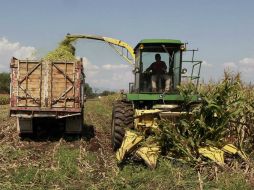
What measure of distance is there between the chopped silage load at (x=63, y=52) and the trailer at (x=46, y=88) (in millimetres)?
1187

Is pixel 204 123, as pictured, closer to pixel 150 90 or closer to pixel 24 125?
pixel 150 90

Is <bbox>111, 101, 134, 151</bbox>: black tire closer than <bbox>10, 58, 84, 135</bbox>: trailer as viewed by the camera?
Yes

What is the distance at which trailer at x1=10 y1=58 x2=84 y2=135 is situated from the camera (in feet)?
36.4

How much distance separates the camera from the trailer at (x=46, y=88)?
11.1 m

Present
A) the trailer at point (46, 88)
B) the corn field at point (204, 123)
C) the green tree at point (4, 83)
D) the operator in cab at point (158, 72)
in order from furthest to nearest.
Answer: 1. the green tree at point (4, 83)
2. the trailer at point (46, 88)
3. the operator in cab at point (158, 72)
4. the corn field at point (204, 123)

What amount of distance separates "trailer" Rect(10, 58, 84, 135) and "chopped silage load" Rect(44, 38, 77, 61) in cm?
119

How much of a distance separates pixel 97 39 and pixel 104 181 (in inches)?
410

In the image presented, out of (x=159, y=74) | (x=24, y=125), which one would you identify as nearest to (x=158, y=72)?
(x=159, y=74)

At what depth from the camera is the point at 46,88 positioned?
444 inches

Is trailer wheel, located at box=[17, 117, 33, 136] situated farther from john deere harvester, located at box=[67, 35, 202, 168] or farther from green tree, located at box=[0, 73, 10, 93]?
green tree, located at box=[0, 73, 10, 93]

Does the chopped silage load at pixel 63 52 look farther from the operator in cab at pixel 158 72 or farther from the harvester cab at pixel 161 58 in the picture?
Result: the operator in cab at pixel 158 72

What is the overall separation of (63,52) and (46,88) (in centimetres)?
302

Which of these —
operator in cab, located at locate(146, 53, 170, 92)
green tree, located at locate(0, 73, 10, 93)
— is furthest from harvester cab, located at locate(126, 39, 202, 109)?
green tree, located at locate(0, 73, 10, 93)

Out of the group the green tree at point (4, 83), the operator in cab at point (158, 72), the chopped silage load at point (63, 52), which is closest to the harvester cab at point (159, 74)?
the operator in cab at point (158, 72)
